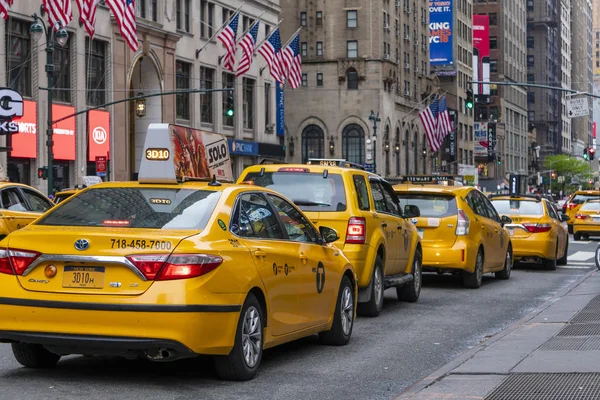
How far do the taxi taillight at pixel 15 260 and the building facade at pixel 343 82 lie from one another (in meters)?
88.7

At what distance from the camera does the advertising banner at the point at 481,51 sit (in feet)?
448

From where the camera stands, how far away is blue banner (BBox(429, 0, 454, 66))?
4626 inches

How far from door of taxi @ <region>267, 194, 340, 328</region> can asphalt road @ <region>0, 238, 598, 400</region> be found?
1.52 ft

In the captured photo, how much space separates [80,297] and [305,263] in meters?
2.54

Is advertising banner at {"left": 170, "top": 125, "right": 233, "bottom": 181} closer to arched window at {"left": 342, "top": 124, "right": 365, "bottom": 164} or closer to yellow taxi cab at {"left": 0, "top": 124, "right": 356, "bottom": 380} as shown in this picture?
yellow taxi cab at {"left": 0, "top": 124, "right": 356, "bottom": 380}

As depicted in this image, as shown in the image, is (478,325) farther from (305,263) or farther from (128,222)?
(128,222)

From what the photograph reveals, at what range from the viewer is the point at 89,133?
170ft

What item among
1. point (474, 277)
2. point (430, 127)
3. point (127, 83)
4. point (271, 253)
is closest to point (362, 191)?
point (271, 253)

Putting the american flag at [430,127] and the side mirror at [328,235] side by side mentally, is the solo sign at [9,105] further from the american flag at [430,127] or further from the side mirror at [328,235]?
the american flag at [430,127]

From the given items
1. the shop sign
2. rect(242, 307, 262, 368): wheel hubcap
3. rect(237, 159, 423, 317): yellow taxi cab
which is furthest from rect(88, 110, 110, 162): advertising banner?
rect(242, 307, 262, 368): wheel hubcap

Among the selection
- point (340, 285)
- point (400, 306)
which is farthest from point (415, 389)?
point (400, 306)

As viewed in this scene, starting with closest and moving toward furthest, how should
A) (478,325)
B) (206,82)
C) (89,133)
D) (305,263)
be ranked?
(305,263) < (478,325) < (89,133) < (206,82)

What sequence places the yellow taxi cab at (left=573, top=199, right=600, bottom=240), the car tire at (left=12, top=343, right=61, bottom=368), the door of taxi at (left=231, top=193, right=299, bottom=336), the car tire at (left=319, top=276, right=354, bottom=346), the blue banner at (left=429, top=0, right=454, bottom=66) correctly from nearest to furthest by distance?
the car tire at (left=12, top=343, right=61, bottom=368) < the door of taxi at (left=231, top=193, right=299, bottom=336) < the car tire at (left=319, top=276, right=354, bottom=346) < the yellow taxi cab at (left=573, top=199, right=600, bottom=240) < the blue banner at (left=429, top=0, right=454, bottom=66)

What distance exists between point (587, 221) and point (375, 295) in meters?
26.9
